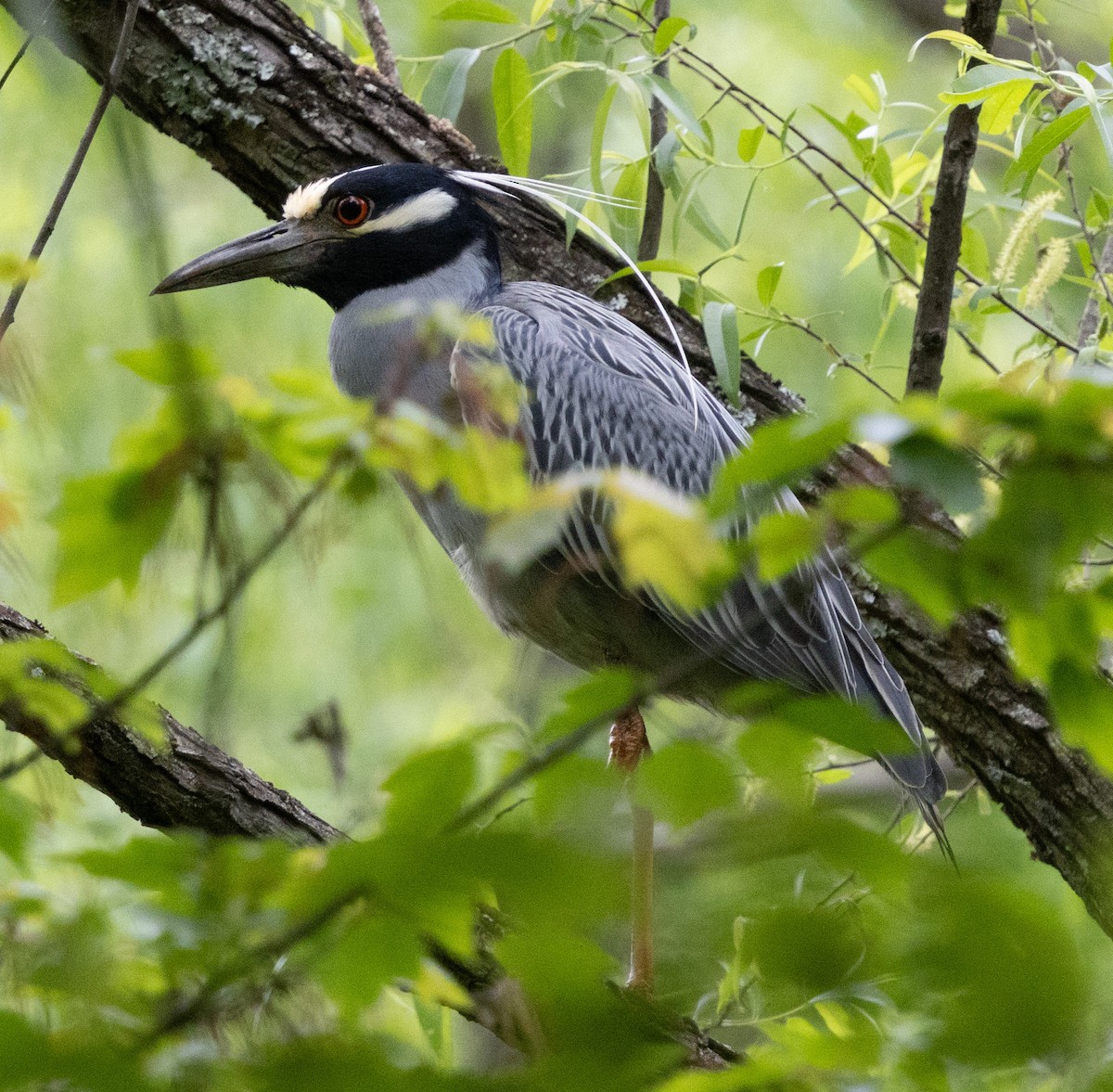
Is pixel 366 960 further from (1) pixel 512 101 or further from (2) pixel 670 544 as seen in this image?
(1) pixel 512 101

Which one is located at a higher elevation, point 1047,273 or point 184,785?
point 1047,273

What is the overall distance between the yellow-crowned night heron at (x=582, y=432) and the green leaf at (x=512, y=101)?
237mm

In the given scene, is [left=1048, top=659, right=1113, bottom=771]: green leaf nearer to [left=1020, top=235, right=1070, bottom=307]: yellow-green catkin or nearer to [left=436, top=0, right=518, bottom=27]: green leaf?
[left=1020, top=235, right=1070, bottom=307]: yellow-green catkin

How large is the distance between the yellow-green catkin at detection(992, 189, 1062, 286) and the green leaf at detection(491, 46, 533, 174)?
0.92 meters

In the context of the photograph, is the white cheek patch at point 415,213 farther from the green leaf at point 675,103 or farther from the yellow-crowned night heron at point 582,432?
the green leaf at point 675,103

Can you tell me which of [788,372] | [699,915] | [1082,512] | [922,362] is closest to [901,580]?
[1082,512]

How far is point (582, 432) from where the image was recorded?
2.55 m

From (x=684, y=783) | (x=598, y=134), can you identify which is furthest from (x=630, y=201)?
(x=684, y=783)

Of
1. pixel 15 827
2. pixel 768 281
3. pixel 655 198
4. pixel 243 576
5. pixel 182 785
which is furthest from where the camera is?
pixel 655 198

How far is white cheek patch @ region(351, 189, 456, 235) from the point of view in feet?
8.79

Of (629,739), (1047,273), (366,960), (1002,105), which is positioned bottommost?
(366,960)

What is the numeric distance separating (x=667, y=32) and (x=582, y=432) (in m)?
0.76

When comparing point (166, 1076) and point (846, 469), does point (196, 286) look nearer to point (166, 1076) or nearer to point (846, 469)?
point (846, 469)

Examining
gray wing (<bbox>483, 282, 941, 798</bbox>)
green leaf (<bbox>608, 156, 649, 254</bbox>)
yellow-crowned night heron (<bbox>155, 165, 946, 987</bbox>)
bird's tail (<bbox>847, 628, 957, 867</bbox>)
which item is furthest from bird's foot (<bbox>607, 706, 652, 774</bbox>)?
green leaf (<bbox>608, 156, 649, 254</bbox>)
